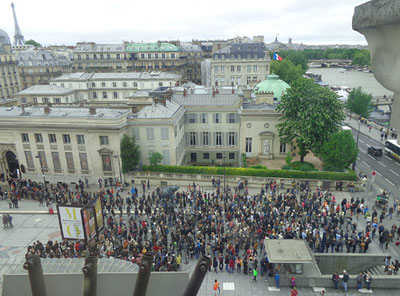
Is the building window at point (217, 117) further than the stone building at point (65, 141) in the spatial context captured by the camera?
Yes

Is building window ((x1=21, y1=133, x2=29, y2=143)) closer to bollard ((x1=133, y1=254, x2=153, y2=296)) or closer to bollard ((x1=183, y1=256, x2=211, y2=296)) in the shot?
bollard ((x1=133, y1=254, x2=153, y2=296))

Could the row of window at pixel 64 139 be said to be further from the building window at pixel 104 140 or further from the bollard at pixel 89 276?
the bollard at pixel 89 276

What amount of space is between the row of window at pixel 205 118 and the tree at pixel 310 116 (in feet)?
23.2

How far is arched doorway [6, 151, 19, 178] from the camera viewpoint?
1583 inches

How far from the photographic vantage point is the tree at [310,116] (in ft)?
120

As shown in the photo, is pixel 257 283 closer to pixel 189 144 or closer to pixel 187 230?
pixel 187 230

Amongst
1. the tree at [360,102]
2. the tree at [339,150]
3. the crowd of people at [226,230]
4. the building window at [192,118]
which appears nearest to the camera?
the crowd of people at [226,230]

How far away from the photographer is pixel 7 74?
261 feet

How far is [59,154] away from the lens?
37.4 m

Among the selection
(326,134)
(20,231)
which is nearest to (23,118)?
(20,231)

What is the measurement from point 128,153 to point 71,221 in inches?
569

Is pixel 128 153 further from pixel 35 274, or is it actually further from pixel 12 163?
pixel 35 274

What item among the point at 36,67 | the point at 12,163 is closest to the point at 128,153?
the point at 12,163

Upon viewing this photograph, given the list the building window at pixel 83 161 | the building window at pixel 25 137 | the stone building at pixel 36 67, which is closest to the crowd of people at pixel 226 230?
the building window at pixel 83 161
